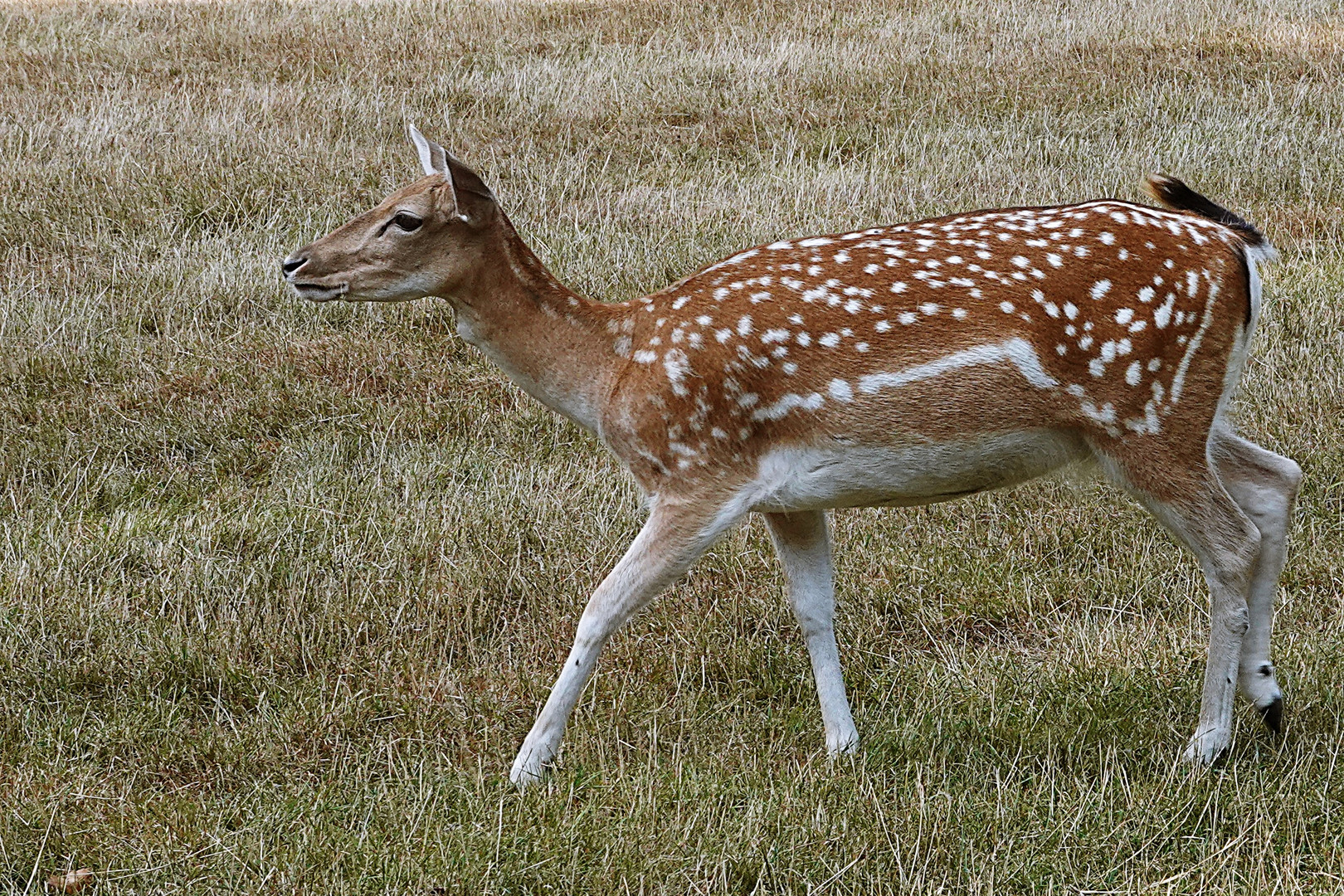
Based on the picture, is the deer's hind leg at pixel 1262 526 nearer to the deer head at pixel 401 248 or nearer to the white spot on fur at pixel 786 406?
the white spot on fur at pixel 786 406

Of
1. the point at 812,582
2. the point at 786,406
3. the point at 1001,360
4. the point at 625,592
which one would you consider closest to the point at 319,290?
the point at 625,592

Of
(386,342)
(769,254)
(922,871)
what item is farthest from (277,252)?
(922,871)

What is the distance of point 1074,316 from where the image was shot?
4168 mm

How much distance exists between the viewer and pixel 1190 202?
468 cm

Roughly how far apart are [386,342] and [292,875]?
4.25 metres

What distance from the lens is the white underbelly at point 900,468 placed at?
4176 millimetres

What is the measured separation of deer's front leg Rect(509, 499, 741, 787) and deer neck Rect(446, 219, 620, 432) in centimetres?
44

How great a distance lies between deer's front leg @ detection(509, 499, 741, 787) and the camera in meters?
4.27

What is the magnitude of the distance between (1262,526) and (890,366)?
1.30m

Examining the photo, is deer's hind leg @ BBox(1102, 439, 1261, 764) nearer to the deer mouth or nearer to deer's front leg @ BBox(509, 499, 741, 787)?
deer's front leg @ BBox(509, 499, 741, 787)

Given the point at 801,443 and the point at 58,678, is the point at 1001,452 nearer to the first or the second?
the point at 801,443

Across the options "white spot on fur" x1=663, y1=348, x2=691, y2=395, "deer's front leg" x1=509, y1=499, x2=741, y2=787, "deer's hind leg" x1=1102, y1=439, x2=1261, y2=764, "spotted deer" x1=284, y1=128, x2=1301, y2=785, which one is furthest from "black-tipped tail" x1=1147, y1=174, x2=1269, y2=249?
"deer's front leg" x1=509, y1=499, x2=741, y2=787

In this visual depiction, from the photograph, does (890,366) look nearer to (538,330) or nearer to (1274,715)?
(538,330)

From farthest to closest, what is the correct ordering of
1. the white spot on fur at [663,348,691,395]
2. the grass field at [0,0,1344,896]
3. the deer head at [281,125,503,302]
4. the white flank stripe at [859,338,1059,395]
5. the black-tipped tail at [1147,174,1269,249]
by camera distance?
the black-tipped tail at [1147,174,1269,249] < the deer head at [281,125,503,302] < the white spot on fur at [663,348,691,395] < the white flank stripe at [859,338,1059,395] < the grass field at [0,0,1344,896]
